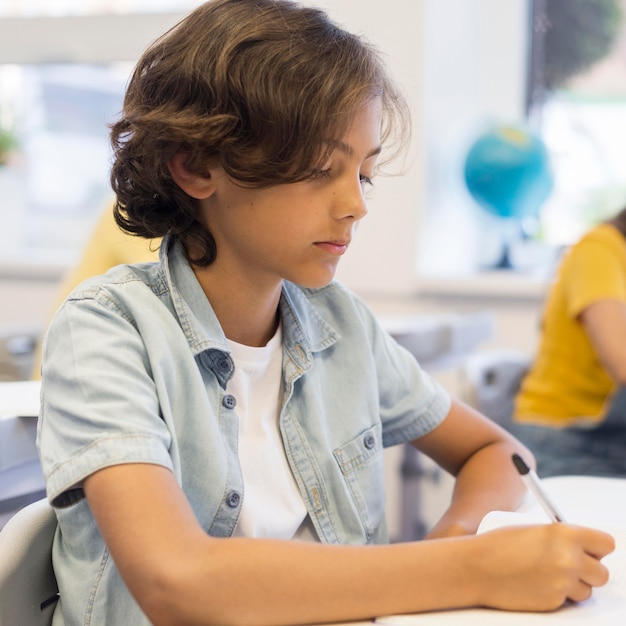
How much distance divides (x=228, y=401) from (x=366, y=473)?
0.61 ft

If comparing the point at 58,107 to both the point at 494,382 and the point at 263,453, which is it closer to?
the point at 494,382

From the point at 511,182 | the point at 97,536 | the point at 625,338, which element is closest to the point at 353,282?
the point at 511,182

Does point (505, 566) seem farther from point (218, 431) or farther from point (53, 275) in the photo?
point (53, 275)

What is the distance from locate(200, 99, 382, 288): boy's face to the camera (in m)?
0.89

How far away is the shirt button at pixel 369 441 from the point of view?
1.01 meters

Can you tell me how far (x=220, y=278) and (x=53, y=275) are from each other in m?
2.38

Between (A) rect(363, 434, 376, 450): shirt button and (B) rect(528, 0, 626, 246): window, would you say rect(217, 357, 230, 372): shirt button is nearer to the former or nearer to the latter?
(A) rect(363, 434, 376, 450): shirt button

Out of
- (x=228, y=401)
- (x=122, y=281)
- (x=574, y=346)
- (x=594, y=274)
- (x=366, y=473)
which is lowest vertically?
(x=574, y=346)

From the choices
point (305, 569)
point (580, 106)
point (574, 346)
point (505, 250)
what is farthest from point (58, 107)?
point (305, 569)

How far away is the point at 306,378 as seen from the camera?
0.98m

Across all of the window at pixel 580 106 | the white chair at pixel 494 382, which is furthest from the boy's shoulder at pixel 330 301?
the window at pixel 580 106

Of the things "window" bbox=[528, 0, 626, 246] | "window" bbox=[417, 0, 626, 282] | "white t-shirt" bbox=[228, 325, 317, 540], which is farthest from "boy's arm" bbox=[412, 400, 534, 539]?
"window" bbox=[528, 0, 626, 246]

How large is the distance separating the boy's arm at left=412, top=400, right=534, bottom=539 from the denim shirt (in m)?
0.03

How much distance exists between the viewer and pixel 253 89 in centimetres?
88
